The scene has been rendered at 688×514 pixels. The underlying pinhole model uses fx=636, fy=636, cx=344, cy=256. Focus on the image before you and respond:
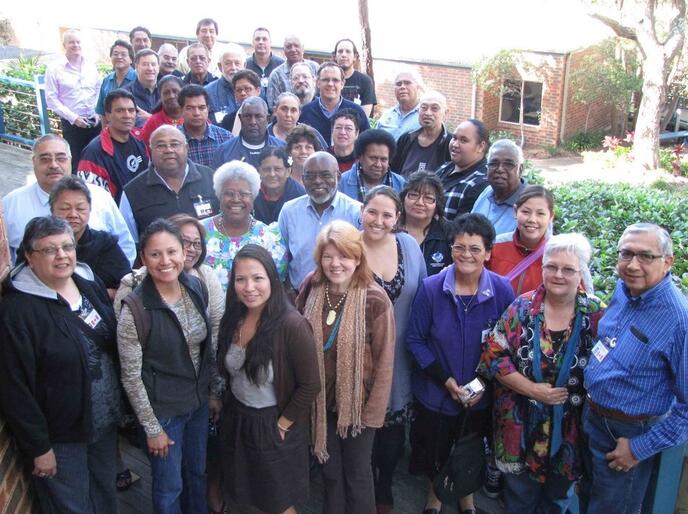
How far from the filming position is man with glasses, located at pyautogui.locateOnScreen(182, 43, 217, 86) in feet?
25.2

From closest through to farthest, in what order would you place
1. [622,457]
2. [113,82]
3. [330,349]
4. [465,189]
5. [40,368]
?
[40,368]
[622,457]
[330,349]
[465,189]
[113,82]

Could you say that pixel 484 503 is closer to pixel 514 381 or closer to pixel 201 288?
pixel 514 381

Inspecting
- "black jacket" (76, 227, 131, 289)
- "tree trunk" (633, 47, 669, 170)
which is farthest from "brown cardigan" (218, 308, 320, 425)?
"tree trunk" (633, 47, 669, 170)

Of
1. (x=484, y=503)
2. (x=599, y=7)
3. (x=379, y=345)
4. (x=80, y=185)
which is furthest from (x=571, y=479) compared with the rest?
(x=599, y=7)

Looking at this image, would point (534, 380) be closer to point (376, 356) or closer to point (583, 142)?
point (376, 356)

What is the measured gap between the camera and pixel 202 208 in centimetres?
456

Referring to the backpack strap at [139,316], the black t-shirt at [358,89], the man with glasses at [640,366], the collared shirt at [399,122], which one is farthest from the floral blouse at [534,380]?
the black t-shirt at [358,89]

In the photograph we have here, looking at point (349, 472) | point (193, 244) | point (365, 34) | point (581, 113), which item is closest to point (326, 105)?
point (193, 244)

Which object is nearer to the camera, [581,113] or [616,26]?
[616,26]

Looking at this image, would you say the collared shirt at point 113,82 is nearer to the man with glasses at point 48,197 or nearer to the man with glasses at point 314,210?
the man with glasses at point 48,197

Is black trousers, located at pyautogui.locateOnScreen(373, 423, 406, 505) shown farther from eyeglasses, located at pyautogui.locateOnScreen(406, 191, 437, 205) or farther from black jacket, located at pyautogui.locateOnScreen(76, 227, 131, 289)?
black jacket, located at pyautogui.locateOnScreen(76, 227, 131, 289)

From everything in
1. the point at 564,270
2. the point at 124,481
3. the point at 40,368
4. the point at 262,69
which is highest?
the point at 262,69

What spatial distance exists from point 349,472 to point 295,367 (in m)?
0.75

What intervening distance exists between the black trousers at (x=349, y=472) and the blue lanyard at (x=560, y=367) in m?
0.95
